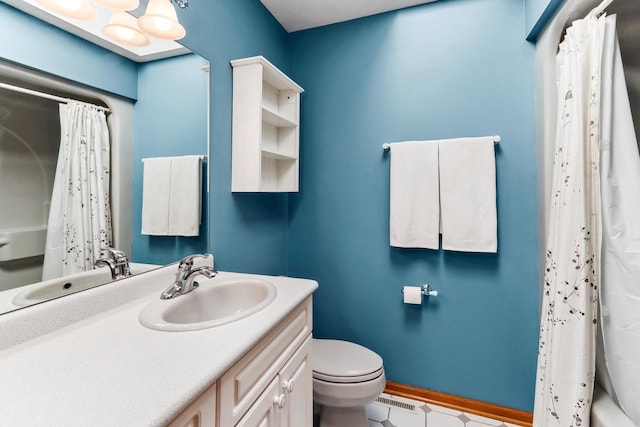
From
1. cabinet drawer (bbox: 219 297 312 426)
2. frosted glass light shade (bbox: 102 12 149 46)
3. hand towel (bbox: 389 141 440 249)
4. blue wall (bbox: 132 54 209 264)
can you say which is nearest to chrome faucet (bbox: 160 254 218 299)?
blue wall (bbox: 132 54 209 264)

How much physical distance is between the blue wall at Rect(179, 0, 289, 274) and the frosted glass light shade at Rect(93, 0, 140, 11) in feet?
0.86

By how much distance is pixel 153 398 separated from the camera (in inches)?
20.8

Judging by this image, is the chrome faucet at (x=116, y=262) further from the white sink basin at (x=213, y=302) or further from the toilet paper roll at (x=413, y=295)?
the toilet paper roll at (x=413, y=295)

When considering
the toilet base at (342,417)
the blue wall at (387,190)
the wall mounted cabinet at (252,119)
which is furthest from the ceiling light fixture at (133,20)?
the toilet base at (342,417)

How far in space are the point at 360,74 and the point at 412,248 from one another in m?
1.16

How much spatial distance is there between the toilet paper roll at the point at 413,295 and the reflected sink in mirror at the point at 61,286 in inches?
57.5

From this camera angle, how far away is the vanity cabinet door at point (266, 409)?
2.62ft

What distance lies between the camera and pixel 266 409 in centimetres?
88

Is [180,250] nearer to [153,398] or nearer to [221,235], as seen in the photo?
[221,235]

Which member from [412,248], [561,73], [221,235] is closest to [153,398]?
[221,235]

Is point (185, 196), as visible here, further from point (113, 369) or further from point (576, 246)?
point (576, 246)

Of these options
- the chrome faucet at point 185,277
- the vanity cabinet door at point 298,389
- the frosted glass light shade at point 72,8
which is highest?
the frosted glass light shade at point 72,8

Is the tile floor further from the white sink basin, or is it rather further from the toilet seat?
the white sink basin

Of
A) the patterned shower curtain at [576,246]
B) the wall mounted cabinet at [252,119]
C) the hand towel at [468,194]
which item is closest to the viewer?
the patterned shower curtain at [576,246]
